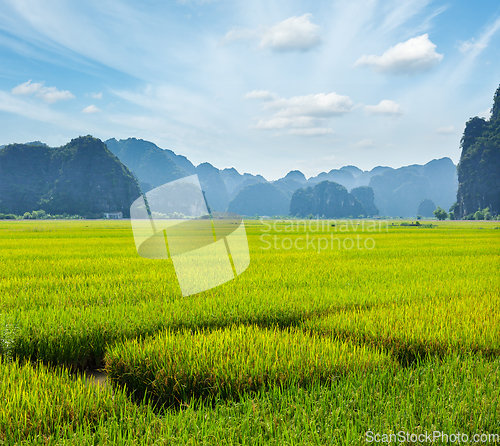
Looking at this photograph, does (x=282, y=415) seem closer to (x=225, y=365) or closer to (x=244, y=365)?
(x=244, y=365)

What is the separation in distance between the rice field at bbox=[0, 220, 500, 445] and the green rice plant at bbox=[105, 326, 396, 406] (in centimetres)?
1

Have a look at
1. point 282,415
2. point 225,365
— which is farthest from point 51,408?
point 282,415

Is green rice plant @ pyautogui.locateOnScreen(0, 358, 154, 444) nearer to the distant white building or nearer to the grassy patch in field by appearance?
the grassy patch in field

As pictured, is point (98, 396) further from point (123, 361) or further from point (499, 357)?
point (499, 357)

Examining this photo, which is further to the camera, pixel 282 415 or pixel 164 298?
pixel 164 298

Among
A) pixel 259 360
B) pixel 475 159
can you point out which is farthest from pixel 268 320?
pixel 475 159

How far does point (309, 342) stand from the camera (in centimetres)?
295

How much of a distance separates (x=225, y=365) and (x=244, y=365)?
6.5 inches

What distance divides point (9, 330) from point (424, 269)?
28.5 feet

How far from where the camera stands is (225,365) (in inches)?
100.0

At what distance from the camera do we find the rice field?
72.6 inches

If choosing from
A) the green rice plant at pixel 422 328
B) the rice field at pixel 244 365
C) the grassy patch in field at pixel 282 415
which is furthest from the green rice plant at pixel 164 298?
the grassy patch in field at pixel 282 415

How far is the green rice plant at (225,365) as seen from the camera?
2.43 meters

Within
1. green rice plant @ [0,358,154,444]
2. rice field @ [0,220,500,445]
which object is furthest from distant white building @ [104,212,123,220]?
green rice plant @ [0,358,154,444]
